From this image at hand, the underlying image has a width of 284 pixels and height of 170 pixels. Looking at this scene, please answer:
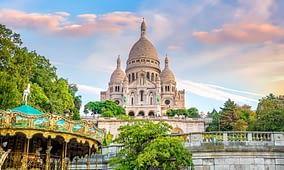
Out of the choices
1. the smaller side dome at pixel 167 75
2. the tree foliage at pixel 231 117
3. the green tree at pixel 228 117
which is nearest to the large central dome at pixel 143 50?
the smaller side dome at pixel 167 75

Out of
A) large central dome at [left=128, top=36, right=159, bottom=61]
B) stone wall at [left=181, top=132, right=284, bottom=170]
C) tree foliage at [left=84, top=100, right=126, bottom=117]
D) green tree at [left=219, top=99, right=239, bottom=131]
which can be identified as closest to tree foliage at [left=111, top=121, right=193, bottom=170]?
stone wall at [left=181, top=132, right=284, bottom=170]

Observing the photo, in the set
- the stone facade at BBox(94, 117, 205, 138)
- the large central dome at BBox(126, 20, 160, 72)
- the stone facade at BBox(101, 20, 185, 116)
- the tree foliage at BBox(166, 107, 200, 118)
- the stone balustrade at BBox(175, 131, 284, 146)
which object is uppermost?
the large central dome at BBox(126, 20, 160, 72)

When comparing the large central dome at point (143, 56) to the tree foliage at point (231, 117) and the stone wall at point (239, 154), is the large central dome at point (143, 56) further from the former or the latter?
the stone wall at point (239, 154)

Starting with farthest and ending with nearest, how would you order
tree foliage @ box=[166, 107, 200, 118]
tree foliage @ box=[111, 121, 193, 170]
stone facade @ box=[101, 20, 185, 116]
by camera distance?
stone facade @ box=[101, 20, 185, 116], tree foliage @ box=[166, 107, 200, 118], tree foliage @ box=[111, 121, 193, 170]

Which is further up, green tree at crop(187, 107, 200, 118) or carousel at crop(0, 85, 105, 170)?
green tree at crop(187, 107, 200, 118)

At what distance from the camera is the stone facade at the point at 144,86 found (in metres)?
114

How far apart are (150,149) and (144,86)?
9667 cm

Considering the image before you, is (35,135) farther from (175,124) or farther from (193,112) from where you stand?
(193,112)

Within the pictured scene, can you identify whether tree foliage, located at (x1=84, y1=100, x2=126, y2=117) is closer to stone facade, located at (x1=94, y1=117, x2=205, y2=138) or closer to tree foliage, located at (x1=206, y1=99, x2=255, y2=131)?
stone facade, located at (x1=94, y1=117, x2=205, y2=138)

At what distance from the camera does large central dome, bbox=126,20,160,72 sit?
128m

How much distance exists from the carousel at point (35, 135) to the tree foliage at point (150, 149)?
2.28m

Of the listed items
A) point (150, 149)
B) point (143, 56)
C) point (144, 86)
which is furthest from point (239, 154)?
point (143, 56)

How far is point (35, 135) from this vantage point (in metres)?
18.4

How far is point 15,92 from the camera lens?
30422 millimetres
